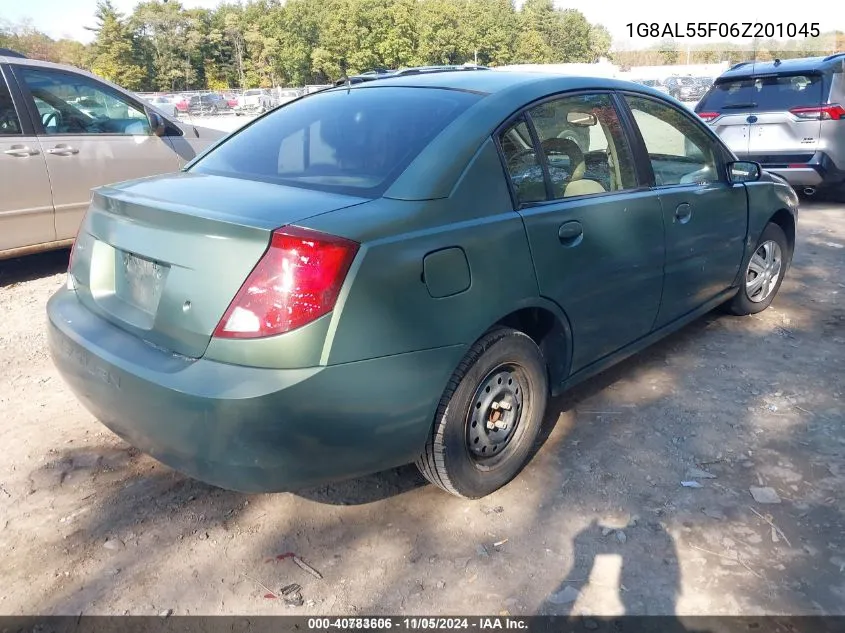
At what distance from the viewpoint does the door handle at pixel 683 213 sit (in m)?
3.54

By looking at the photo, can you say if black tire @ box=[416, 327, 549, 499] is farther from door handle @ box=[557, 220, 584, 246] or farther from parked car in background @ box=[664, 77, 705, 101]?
parked car in background @ box=[664, 77, 705, 101]

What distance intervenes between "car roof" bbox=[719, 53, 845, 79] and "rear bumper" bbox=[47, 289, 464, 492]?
7704 mm

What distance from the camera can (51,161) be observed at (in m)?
5.57

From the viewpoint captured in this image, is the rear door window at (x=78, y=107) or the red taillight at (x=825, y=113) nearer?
the rear door window at (x=78, y=107)

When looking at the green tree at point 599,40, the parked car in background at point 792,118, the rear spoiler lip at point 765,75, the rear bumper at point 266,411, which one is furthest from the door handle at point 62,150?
the green tree at point 599,40

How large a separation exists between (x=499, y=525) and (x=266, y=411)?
1.10m

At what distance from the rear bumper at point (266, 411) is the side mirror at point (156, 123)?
431 cm

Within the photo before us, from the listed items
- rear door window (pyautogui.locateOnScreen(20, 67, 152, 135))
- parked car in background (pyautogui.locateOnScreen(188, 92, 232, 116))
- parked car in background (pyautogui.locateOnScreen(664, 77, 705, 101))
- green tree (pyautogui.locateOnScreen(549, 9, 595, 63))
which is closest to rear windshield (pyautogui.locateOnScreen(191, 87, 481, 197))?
rear door window (pyautogui.locateOnScreen(20, 67, 152, 135))

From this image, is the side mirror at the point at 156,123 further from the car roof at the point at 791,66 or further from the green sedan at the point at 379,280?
the car roof at the point at 791,66

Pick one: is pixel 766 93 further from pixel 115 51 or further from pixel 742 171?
pixel 115 51

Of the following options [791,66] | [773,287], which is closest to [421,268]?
[773,287]

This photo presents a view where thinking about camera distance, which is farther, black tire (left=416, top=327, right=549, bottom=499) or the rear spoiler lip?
the rear spoiler lip

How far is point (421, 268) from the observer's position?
7.41 feet

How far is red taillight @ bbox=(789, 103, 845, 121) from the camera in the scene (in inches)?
305
